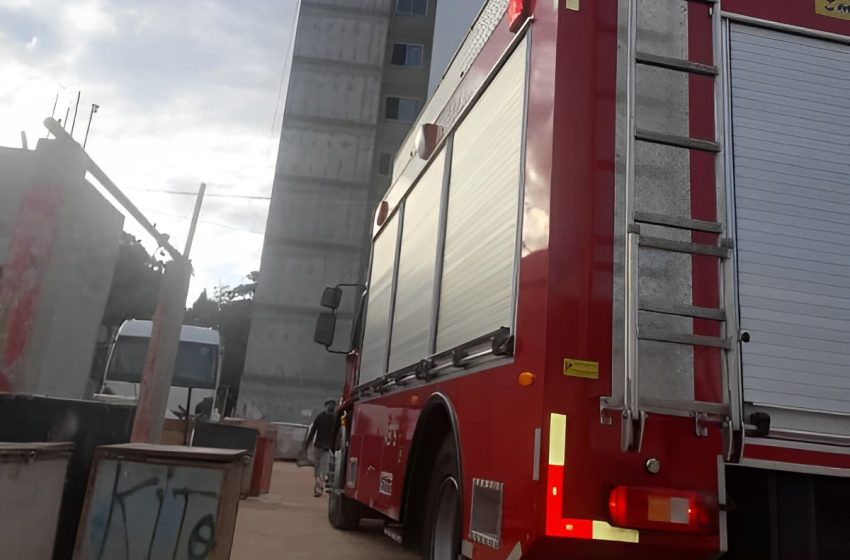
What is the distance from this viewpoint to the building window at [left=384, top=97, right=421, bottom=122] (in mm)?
32812

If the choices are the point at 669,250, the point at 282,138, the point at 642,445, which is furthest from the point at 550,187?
the point at 282,138

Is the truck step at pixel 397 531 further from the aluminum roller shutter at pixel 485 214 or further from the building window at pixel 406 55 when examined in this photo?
the building window at pixel 406 55

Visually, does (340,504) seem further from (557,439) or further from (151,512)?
(557,439)

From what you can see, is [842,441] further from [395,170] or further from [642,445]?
[395,170]

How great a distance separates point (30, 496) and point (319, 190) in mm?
28262

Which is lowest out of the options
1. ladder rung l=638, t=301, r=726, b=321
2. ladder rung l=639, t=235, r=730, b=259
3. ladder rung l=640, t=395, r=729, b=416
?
ladder rung l=640, t=395, r=729, b=416

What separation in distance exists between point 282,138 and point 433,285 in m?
28.3

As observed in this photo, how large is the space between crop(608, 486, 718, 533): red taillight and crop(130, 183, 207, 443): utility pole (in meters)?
6.31

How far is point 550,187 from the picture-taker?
3.11 metres

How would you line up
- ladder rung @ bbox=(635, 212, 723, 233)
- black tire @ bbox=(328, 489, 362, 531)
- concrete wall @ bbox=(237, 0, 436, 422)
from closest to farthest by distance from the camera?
ladder rung @ bbox=(635, 212, 723, 233) → black tire @ bbox=(328, 489, 362, 531) → concrete wall @ bbox=(237, 0, 436, 422)

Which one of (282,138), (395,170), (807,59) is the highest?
(282,138)

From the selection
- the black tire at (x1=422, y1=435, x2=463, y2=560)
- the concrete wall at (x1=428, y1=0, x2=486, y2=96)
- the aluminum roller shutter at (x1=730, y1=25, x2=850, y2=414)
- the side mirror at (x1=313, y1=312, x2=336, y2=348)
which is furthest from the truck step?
the concrete wall at (x1=428, y1=0, x2=486, y2=96)

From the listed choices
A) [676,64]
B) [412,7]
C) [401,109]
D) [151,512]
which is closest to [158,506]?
[151,512]

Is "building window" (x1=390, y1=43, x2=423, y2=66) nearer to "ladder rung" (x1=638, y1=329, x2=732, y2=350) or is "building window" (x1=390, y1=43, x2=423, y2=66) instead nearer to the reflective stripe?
"ladder rung" (x1=638, y1=329, x2=732, y2=350)
